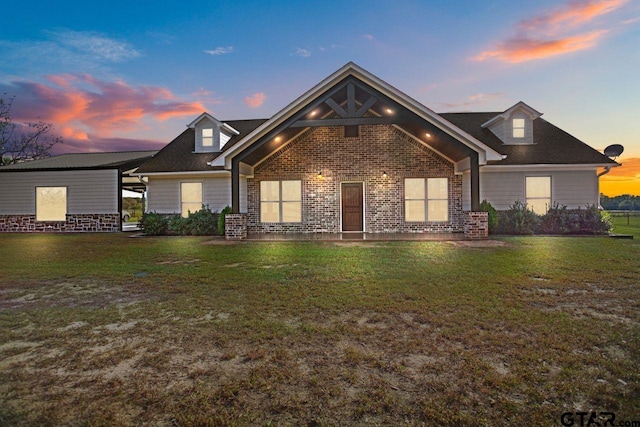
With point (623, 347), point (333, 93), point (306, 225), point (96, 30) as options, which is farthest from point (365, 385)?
point (96, 30)

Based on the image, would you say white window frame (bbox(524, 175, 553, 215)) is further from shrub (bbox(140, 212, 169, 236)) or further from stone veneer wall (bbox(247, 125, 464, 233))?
shrub (bbox(140, 212, 169, 236))

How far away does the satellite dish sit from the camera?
1642 centimetres

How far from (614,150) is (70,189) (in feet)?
91.1

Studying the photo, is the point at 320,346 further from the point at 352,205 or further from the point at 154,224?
the point at 154,224

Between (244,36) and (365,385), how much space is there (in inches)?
748

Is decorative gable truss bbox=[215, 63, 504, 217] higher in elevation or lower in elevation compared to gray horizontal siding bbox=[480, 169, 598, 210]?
higher

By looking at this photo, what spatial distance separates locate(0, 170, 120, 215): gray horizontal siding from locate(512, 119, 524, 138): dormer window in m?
20.2

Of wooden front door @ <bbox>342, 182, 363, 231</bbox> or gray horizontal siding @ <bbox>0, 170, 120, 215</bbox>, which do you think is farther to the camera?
gray horizontal siding @ <bbox>0, 170, 120, 215</bbox>

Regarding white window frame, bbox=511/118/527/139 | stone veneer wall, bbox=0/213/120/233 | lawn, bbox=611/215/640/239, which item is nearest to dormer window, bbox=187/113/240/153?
stone veneer wall, bbox=0/213/120/233

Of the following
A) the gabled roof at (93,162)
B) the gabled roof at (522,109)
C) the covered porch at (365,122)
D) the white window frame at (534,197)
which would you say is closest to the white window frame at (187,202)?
the covered porch at (365,122)

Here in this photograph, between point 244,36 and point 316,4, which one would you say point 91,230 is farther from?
point 316,4

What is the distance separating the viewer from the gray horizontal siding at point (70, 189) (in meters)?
18.5

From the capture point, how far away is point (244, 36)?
17.9m

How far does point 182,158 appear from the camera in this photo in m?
17.5
